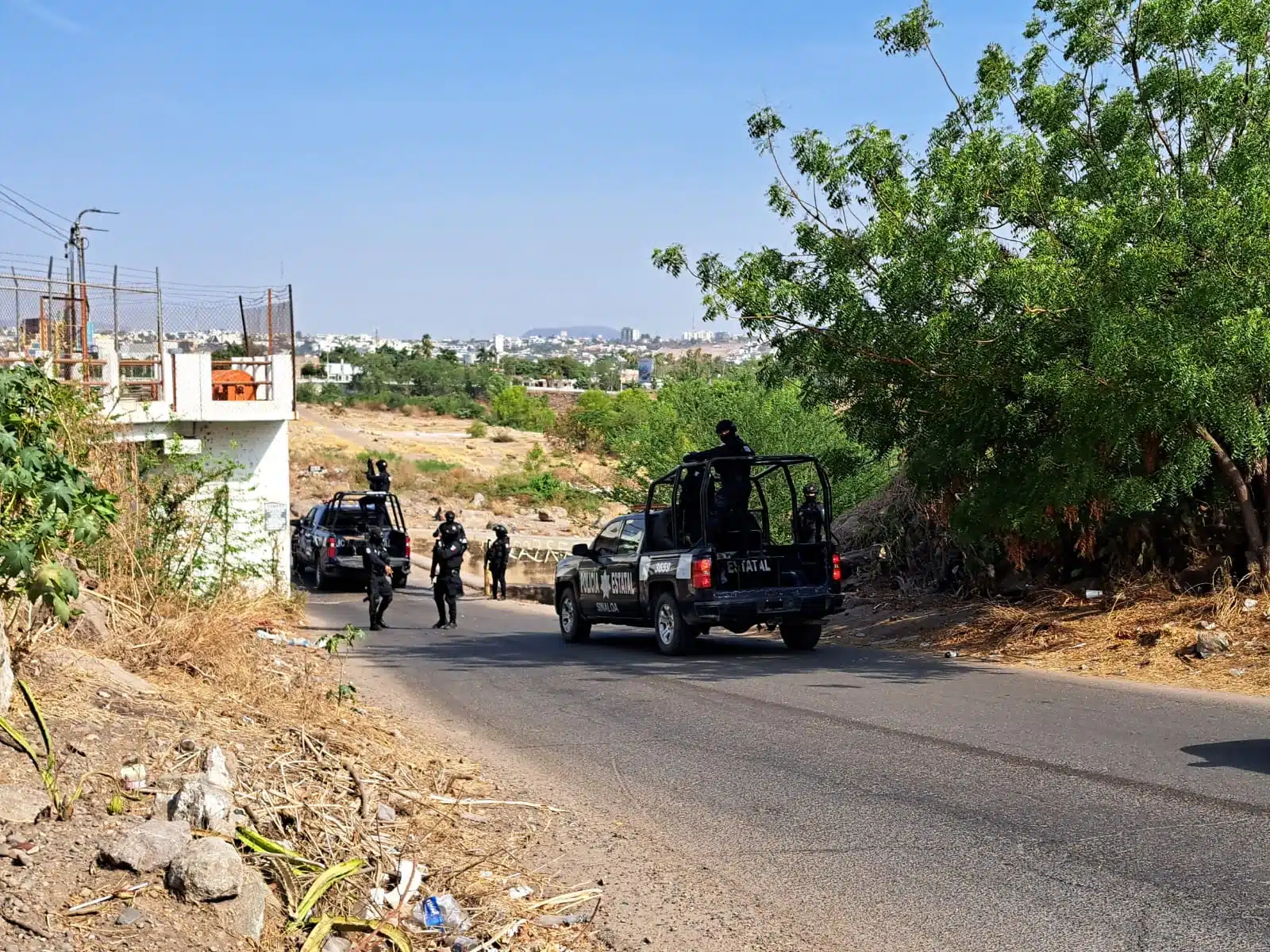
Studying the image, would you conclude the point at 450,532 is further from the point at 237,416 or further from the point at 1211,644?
the point at 1211,644

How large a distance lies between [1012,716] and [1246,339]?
149 inches

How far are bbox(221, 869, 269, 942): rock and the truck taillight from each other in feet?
35.2

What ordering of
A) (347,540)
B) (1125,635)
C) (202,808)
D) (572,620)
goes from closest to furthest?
(202,808) → (1125,635) → (572,620) → (347,540)

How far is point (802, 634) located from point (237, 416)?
42.4 ft

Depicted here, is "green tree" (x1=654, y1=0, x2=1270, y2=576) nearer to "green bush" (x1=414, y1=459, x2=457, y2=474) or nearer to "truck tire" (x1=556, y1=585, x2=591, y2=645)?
"truck tire" (x1=556, y1=585, x2=591, y2=645)

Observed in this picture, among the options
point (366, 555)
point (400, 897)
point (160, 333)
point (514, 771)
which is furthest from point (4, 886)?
point (160, 333)

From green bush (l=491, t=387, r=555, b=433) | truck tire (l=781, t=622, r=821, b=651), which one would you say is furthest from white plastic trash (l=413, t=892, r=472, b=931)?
green bush (l=491, t=387, r=555, b=433)

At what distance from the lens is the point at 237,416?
25.2 meters

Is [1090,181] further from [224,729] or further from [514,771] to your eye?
[224,729]

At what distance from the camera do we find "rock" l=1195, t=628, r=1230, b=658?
43.5 ft

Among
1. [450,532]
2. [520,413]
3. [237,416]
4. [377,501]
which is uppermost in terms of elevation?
[520,413]

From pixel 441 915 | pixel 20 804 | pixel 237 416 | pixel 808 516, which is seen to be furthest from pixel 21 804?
pixel 237 416

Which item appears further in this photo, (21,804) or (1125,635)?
(1125,635)

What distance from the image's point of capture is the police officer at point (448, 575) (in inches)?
Result: 870
